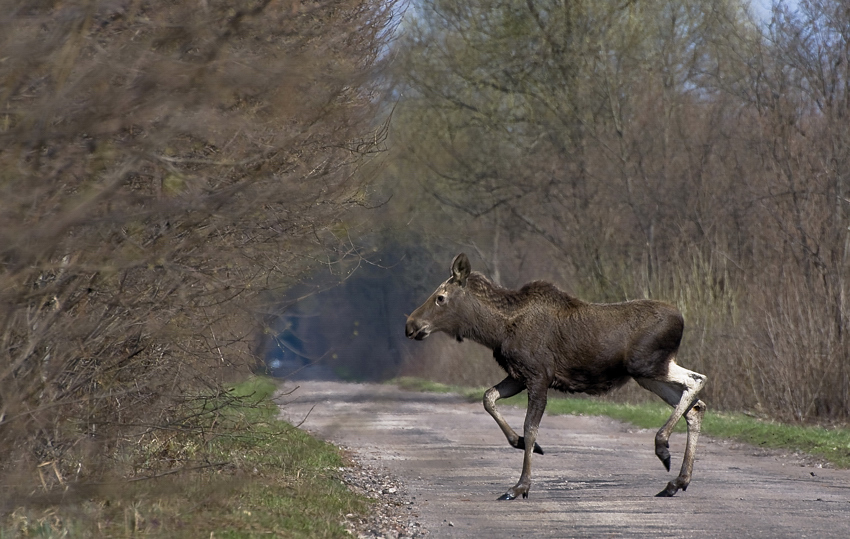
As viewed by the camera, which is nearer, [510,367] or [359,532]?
[359,532]

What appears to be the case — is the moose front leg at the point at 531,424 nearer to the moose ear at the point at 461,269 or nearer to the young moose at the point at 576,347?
the young moose at the point at 576,347

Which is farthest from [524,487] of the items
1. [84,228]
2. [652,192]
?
[652,192]

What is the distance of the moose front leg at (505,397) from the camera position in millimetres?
12578

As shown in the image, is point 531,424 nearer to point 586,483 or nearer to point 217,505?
point 586,483

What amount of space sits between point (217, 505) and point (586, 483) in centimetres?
611

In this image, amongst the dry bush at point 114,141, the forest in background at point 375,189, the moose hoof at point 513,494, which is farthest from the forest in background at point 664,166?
the dry bush at point 114,141

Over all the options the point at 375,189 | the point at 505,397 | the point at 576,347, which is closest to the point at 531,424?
the point at 505,397

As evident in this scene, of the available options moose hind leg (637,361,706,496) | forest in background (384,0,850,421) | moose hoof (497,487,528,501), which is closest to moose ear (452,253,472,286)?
moose hind leg (637,361,706,496)

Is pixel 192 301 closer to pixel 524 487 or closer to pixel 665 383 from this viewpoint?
pixel 524 487

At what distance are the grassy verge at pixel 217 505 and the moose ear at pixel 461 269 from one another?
228cm

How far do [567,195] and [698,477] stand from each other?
2269 cm

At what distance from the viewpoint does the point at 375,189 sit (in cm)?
1233

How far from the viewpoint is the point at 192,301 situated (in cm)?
918

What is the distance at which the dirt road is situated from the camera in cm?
905
